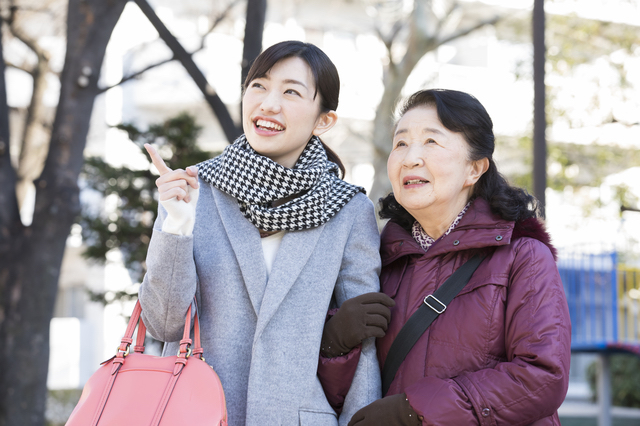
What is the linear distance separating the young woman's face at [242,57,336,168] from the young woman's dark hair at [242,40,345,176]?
0.02m

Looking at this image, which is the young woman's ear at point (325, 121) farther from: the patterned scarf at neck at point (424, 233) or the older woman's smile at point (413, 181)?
the patterned scarf at neck at point (424, 233)

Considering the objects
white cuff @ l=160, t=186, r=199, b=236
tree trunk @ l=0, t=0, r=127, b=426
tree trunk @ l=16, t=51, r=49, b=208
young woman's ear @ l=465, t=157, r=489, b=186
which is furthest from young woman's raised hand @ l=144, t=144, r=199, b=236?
tree trunk @ l=16, t=51, r=49, b=208

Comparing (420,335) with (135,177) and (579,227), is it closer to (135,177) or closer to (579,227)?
(135,177)

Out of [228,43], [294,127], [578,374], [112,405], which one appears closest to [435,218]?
[294,127]

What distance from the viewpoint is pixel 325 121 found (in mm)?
2580

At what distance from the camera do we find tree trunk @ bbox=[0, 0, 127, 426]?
17.8ft

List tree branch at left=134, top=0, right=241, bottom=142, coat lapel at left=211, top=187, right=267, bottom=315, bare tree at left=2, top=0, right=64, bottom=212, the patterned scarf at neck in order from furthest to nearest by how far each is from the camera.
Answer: bare tree at left=2, top=0, right=64, bottom=212
tree branch at left=134, top=0, right=241, bottom=142
the patterned scarf at neck
coat lapel at left=211, top=187, right=267, bottom=315

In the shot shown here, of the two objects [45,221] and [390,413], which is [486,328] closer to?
[390,413]

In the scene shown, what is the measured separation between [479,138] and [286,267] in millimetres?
863

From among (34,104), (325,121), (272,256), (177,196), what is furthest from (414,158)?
(34,104)

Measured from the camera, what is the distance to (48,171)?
5.51 m

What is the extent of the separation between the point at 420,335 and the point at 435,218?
46cm

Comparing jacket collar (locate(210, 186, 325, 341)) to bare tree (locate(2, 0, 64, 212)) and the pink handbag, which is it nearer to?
the pink handbag

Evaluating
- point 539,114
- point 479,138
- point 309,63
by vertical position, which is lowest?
point 479,138
